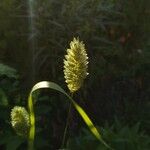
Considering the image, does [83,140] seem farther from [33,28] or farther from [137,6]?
[137,6]

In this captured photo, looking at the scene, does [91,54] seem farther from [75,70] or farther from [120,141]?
[75,70]

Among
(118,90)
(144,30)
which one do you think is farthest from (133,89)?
(144,30)

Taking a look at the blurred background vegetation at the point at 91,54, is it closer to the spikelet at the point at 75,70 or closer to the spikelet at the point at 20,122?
the spikelet at the point at 20,122

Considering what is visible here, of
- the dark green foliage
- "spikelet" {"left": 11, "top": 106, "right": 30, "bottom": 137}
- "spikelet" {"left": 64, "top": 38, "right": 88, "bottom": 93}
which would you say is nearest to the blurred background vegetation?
the dark green foliage

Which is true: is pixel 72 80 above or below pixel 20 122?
above

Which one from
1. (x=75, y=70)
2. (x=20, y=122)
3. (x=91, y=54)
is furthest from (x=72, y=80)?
(x=91, y=54)

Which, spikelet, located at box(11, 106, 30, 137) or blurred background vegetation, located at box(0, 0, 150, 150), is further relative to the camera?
blurred background vegetation, located at box(0, 0, 150, 150)

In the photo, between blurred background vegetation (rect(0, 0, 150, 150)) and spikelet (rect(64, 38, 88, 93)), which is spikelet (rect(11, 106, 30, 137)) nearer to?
spikelet (rect(64, 38, 88, 93))

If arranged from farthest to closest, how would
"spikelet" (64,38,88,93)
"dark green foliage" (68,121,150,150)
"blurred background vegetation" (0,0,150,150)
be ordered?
"blurred background vegetation" (0,0,150,150) < "dark green foliage" (68,121,150,150) < "spikelet" (64,38,88,93)

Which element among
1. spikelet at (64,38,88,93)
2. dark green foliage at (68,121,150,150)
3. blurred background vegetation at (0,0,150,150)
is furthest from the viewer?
blurred background vegetation at (0,0,150,150)
